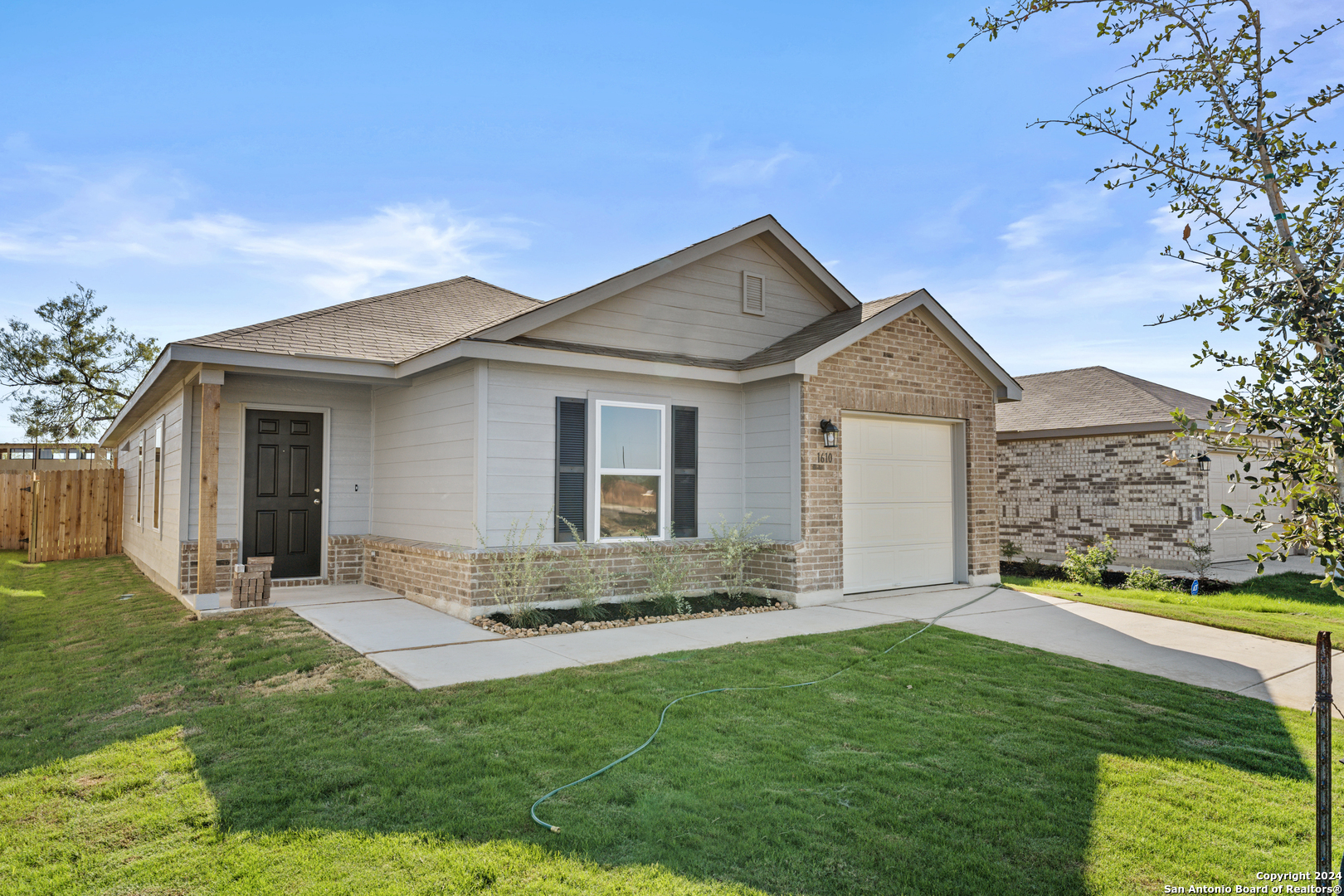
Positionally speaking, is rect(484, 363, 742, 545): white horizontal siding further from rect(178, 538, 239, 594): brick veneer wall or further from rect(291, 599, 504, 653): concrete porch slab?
rect(178, 538, 239, 594): brick veneer wall

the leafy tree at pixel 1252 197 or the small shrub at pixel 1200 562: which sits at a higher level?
the leafy tree at pixel 1252 197

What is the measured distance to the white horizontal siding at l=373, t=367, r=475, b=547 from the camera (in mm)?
8250

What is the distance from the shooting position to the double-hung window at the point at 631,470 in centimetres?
878

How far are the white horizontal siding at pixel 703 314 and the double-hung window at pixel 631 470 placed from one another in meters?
0.97

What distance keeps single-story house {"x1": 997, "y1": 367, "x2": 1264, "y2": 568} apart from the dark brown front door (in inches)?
523

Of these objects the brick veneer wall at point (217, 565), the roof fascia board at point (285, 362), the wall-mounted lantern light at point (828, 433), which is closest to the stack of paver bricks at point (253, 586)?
the brick veneer wall at point (217, 565)

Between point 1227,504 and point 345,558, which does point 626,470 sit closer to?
point 345,558

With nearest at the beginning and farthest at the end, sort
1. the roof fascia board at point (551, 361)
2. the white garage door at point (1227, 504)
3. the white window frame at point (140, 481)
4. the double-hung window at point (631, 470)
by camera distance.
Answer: the roof fascia board at point (551, 361) → the double-hung window at point (631, 470) → the white window frame at point (140, 481) → the white garage door at point (1227, 504)

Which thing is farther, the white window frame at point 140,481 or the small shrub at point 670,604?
the white window frame at point 140,481

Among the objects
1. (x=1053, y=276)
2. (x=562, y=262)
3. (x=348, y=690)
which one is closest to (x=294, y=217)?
(x=562, y=262)

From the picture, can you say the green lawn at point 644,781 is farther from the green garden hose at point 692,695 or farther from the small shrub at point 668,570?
the small shrub at point 668,570

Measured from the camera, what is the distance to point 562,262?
17.7 m

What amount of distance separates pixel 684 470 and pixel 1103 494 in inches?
386

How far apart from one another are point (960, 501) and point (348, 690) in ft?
28.3
